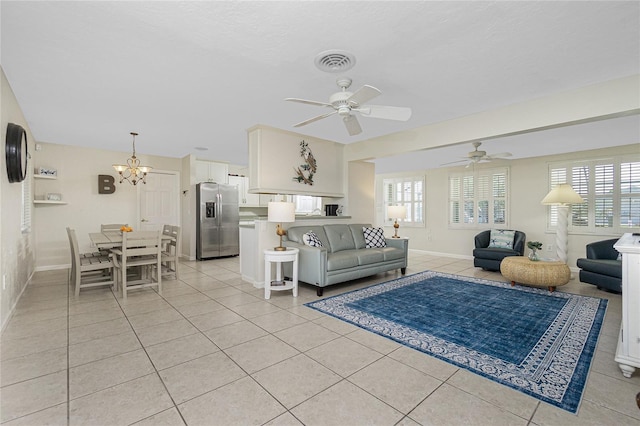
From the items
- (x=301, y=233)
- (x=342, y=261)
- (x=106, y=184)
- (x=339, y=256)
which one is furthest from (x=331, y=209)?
(x=106, y=184)

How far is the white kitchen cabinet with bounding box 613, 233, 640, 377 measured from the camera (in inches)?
82.3

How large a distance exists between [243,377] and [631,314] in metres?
2.74

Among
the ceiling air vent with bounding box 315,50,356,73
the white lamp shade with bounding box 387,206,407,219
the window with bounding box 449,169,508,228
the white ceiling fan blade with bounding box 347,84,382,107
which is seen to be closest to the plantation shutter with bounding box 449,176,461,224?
the window with bounding box 449,169,508,228

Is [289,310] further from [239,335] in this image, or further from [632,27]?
[632,27]

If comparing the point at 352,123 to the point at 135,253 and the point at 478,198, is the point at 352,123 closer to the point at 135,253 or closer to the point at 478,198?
the point at 135,253

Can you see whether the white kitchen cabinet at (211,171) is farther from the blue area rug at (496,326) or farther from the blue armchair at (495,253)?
the blue armchair at (495,253)

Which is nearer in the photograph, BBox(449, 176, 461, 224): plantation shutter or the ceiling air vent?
the ceiling air vent

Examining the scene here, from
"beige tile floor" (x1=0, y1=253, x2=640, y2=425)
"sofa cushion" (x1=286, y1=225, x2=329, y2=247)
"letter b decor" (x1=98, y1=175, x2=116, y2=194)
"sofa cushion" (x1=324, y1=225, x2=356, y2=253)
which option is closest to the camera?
"beige tile floor" (x1=0, y1=253, x2=640, y2=425)

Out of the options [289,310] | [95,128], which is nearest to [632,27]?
[289,310]

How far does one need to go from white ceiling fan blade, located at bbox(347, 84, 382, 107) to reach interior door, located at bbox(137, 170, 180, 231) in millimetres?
5824

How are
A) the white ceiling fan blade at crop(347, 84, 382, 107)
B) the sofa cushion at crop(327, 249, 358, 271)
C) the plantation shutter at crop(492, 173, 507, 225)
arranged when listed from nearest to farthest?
the white ceiling fan blade at crop(347, 84, 382, 107) → the sofa cushion at crop(327, 249, 358, 271) → the plantation shutter at crop(492, 173, 507, 225)

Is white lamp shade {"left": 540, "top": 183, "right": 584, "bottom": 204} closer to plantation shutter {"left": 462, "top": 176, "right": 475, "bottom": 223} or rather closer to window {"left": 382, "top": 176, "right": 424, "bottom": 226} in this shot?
plantation shutter {"left": 462, "top": 176, "right": 475, "bottom": 223}

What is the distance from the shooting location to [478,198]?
24.2 feet

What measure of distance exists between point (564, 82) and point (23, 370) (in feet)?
17.4
